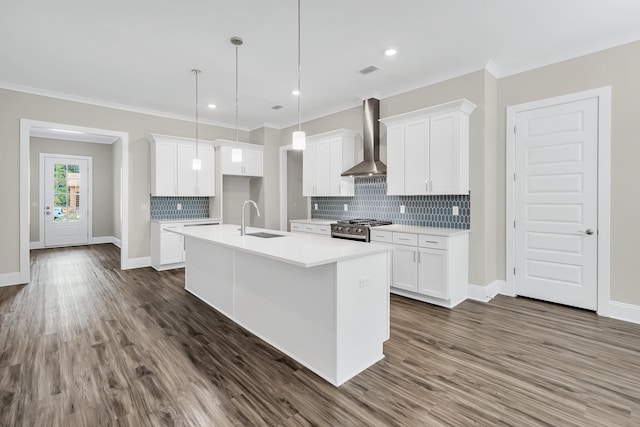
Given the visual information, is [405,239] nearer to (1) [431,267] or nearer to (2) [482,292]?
(1) [431,267]

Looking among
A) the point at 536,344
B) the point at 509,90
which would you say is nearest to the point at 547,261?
the point at 536,344

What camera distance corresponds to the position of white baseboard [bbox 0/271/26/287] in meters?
4.57

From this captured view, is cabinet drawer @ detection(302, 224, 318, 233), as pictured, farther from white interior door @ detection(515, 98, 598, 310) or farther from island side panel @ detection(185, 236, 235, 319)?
white interior door @ detection(515, 98, 598, 310)

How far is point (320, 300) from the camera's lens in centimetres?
227

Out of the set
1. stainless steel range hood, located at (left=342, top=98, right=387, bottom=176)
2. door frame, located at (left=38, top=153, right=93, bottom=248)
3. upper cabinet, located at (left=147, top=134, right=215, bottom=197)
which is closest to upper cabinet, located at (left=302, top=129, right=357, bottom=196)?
stainless steel range hood, located at (left=342, top=98, right=387, bottom=176)

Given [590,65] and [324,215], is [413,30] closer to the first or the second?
[590,65]

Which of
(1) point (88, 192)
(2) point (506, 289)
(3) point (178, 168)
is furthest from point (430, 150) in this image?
(1) point (88, 192)

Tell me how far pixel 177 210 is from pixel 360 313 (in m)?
5.08

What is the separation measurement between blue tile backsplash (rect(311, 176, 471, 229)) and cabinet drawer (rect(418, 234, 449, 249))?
63 centimetres

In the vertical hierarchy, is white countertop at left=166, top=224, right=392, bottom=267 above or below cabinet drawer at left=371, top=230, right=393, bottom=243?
above

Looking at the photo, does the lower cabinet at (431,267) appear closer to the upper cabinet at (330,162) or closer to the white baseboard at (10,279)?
the upper cabinet at (330,162)

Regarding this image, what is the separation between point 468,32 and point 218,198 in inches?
195

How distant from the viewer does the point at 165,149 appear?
5.69 metres

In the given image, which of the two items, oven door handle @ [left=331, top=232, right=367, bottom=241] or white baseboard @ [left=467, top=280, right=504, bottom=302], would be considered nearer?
white baseboard @ [left=467, top=280, right=504, bottom=302]
